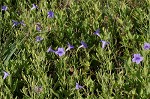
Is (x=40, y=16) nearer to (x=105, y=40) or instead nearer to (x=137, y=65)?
(x=105, y=40)

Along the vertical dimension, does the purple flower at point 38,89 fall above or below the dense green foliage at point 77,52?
below

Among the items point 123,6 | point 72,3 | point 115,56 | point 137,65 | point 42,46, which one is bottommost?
point 137,65

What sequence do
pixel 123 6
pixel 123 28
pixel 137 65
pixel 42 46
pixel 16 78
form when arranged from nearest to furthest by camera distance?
pixel 137 65
pixel 16 78
pixel 42 46
pixel 123 28
pixel 123 6

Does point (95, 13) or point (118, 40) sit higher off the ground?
point (95, 13)

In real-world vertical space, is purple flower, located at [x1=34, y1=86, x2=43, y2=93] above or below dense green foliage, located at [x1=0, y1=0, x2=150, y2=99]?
below

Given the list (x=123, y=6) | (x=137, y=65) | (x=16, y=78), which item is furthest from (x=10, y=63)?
(x=123, y=6)

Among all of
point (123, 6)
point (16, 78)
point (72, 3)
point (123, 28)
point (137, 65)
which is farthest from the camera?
point (72, 3)

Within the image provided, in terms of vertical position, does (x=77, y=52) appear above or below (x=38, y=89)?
above

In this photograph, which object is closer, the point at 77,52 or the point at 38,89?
the point at 38,89
